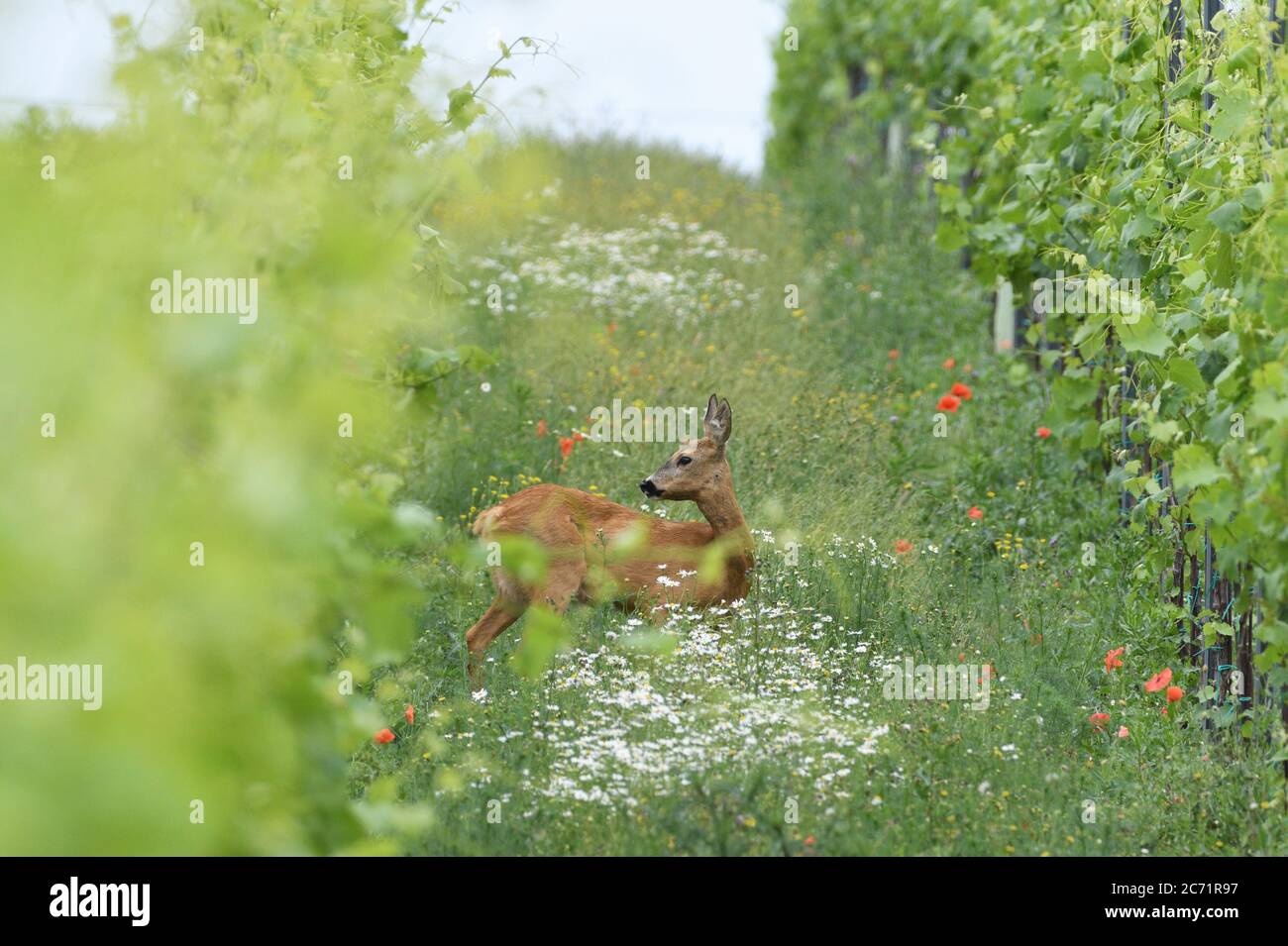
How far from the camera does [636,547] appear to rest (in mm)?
6531

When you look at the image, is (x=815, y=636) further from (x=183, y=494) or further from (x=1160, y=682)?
(x=183, y=494)

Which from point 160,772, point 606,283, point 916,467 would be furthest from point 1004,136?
point 160,772

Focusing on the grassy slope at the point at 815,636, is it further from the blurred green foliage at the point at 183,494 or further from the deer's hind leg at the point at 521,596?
the blurred green foliage at the point at 183,494

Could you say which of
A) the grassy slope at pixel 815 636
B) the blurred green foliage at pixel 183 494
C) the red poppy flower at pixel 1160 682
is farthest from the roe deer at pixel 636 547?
the blurred green foliage at pixel 183 494

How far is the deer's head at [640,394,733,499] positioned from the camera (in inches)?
268

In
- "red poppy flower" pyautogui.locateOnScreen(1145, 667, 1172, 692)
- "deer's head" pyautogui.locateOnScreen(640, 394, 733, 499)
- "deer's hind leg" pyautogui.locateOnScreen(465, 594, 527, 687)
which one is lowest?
"red poppy flower" pyautogui.locateOnScreen(1145, 667, 1172, 692)

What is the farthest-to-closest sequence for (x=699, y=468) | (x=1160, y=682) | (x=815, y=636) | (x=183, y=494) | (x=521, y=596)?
(x=699, y=468) < (x=521, y=596) < (x=815, y=636) < (x=1160, y=682) < (x=183, y=494)

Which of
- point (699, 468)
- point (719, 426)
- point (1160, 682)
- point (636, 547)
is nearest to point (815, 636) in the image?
point (636, 547)

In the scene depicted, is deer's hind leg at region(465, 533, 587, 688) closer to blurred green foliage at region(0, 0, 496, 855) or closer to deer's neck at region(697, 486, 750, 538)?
deer's neck at region(697, 486, 750, 538)

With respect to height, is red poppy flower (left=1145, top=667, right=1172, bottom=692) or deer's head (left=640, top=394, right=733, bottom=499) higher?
deer's head (left=640, top=394, right=733, bottom=499)

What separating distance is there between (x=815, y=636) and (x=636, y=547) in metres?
0.87

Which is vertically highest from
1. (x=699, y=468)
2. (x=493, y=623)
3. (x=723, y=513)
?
(x=699, y=468)

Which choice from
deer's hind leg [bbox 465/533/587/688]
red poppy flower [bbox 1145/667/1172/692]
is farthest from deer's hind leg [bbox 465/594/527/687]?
red poppy flower [bbox 1145/667/1172/692]

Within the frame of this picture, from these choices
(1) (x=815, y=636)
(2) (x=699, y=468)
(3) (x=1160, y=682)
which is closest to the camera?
(3) (x=1160, y=682)
